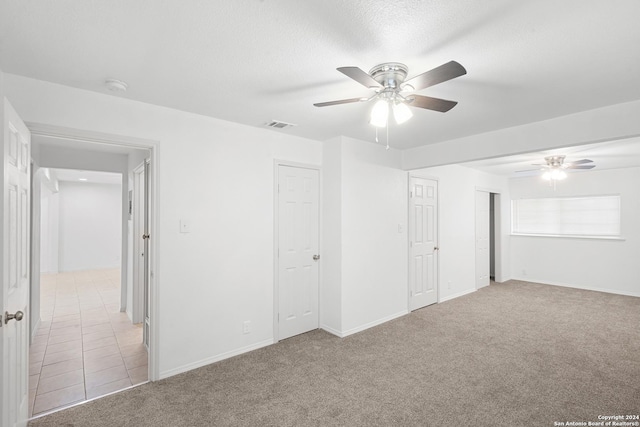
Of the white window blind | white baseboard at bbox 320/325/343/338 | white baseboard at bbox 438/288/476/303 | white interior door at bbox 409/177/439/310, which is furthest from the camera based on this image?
the white window blind

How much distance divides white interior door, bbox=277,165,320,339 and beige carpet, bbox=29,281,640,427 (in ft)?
0.83

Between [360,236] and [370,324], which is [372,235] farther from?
[370,324]

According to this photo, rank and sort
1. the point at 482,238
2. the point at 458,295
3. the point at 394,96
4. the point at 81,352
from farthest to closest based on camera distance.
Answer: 1. the point at 482,238
2. the point at 458,295
3. the point at 81,352
4. the point at 394,96

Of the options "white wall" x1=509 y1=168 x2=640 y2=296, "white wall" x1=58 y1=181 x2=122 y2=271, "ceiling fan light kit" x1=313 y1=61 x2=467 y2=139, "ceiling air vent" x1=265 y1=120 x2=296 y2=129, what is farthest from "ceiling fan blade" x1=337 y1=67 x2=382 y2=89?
"white wall" x1=58 y1=181 x2=122 y2=271

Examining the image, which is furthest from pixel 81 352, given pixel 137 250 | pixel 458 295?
pixel 458 295

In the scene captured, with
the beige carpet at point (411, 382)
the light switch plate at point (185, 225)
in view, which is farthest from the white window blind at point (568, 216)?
the light switch plate at point (185, 225)

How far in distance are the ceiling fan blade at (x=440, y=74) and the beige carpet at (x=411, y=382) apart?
2277 millimetres

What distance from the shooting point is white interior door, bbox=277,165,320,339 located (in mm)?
3650

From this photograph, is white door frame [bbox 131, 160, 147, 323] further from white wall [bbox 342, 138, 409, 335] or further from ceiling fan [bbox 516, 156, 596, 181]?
ceiling fan [bbox 516, 156, 596, 181]

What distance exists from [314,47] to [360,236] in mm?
A: 2582

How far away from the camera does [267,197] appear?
137 inches

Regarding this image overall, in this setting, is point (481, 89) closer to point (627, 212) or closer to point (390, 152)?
point (390, 152)

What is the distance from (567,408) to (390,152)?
324 centimetres

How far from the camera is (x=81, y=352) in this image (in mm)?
3377
